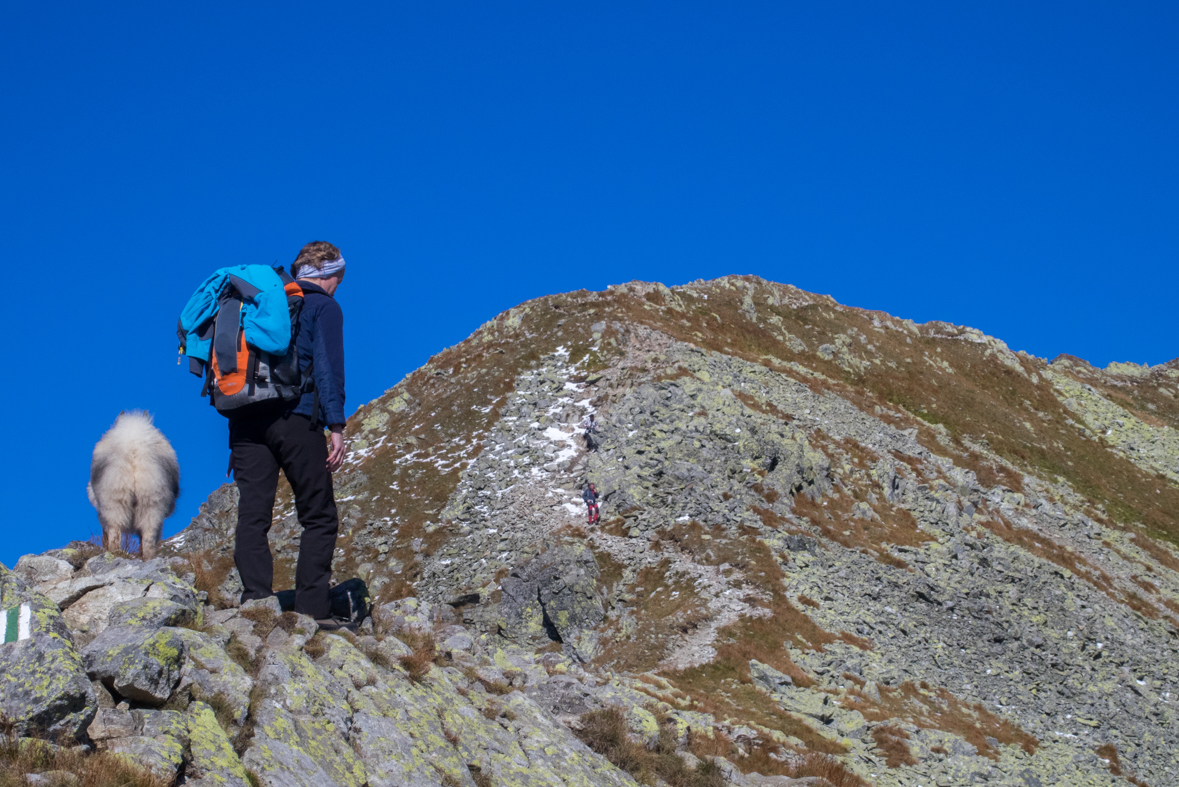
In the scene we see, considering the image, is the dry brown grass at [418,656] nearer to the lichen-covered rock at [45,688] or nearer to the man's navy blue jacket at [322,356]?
the man's navy blue jacket at [322,356]

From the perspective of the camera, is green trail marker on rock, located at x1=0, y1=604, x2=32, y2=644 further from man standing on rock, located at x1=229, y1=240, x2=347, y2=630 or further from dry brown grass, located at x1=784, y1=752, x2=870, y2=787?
dry brown grass, located at x1=784, y1=752, x2=870, y2=787

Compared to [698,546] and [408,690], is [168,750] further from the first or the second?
[698,546]

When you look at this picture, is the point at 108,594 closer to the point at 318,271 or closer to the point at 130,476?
the point at 318,271

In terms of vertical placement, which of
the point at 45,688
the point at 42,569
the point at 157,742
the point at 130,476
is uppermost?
the point at 130,476

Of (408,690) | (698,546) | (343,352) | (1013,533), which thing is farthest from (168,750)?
(1013,533)

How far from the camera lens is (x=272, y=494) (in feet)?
31.5

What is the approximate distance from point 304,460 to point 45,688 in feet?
13.3

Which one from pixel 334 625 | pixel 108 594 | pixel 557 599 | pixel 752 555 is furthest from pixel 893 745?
pixel 108 594

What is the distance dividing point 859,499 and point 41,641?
1367 inches

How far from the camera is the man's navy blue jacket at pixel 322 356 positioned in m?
9.34

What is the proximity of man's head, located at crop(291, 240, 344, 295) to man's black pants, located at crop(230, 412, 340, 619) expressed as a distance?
1.65 m

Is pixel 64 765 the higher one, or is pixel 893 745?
pixel 893 745

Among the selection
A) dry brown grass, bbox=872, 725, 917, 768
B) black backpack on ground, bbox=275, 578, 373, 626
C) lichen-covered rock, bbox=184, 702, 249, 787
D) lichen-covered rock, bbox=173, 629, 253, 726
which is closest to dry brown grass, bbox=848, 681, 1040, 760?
dry brown grass, bbox=872, 725, 917, 768

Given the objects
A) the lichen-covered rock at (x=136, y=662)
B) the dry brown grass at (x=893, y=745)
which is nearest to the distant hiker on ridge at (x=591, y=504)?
the dry brown grass at (x=893, y=745)
